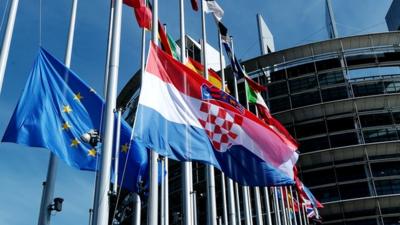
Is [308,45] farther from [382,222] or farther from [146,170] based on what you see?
[146,170]

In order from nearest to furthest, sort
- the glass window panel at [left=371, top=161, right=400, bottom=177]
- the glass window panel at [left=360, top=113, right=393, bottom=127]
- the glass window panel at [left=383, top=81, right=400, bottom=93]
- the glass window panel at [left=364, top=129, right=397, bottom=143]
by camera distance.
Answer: the glass window panel at [left=371, top=161, right=400, bottom=177], the glass window panel at [left=364, top=129, right=397, bottom=143], the glass window panel at [left=360, top=113, right=393, bottom=127], the glass window panel at [left=383, top=81, right=400, bottom=93]

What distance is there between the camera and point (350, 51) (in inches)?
2087

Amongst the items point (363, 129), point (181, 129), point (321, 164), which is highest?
point (363, 129)

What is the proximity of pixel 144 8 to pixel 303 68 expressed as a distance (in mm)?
42095

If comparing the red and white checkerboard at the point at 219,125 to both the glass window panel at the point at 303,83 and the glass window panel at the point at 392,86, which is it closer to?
the glass window panel at the point at 303,83

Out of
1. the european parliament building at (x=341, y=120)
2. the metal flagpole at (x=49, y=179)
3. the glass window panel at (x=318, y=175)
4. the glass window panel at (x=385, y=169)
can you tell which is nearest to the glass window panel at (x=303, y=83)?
the european parliament building at (x=341, y=120)

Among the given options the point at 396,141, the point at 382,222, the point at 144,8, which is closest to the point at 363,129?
the point at 396,141

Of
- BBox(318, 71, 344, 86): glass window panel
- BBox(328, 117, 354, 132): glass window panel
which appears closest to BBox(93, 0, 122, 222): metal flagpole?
BBox(328, 117, 354, 132): glass window panel

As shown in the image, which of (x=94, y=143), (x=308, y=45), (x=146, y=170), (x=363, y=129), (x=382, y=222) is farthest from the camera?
(x=308, y=45)

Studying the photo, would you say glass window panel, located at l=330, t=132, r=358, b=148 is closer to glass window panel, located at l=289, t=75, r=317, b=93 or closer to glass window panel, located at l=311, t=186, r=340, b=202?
glass window panel, located at l=311, t=186, r=340, b=202

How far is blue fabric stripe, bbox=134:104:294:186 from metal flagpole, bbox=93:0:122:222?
62 cm

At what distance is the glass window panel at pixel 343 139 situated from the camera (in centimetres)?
4912

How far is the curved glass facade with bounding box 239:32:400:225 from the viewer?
4622 centimetres

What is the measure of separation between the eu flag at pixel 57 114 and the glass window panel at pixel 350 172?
4050 cm
